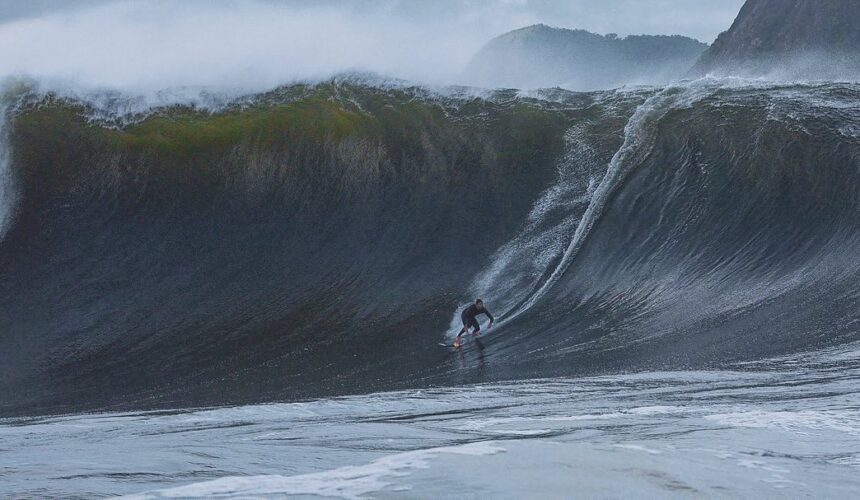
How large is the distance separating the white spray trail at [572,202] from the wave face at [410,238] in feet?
0.18

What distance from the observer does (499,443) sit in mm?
5449

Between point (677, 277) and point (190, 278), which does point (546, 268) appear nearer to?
point (677, 277)

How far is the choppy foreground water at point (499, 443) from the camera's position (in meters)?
4.41

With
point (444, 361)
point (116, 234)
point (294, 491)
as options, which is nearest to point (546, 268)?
point (444, 361)

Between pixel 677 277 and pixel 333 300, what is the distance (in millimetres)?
5264

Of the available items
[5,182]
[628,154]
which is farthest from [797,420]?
[5,182]

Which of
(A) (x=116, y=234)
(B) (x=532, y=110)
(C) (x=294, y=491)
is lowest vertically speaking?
(C) (x=294, y=491)

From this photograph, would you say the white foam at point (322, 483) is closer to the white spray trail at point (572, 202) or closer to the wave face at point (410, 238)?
the wave face at point (410, 238)

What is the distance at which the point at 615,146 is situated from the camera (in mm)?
17609

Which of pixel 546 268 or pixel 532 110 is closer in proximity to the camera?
pixel 546 268

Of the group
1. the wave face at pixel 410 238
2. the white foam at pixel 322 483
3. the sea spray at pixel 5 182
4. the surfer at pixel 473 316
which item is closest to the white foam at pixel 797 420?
the white foam at pixel 322 483

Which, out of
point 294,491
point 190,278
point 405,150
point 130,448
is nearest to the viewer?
point 294,491

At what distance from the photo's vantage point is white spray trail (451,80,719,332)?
1403cm

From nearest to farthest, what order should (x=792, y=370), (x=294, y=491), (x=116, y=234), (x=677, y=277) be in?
(x=294, y=491) < (x=792, y=370) < (x=677, y=277) < (x=116, y=234)
